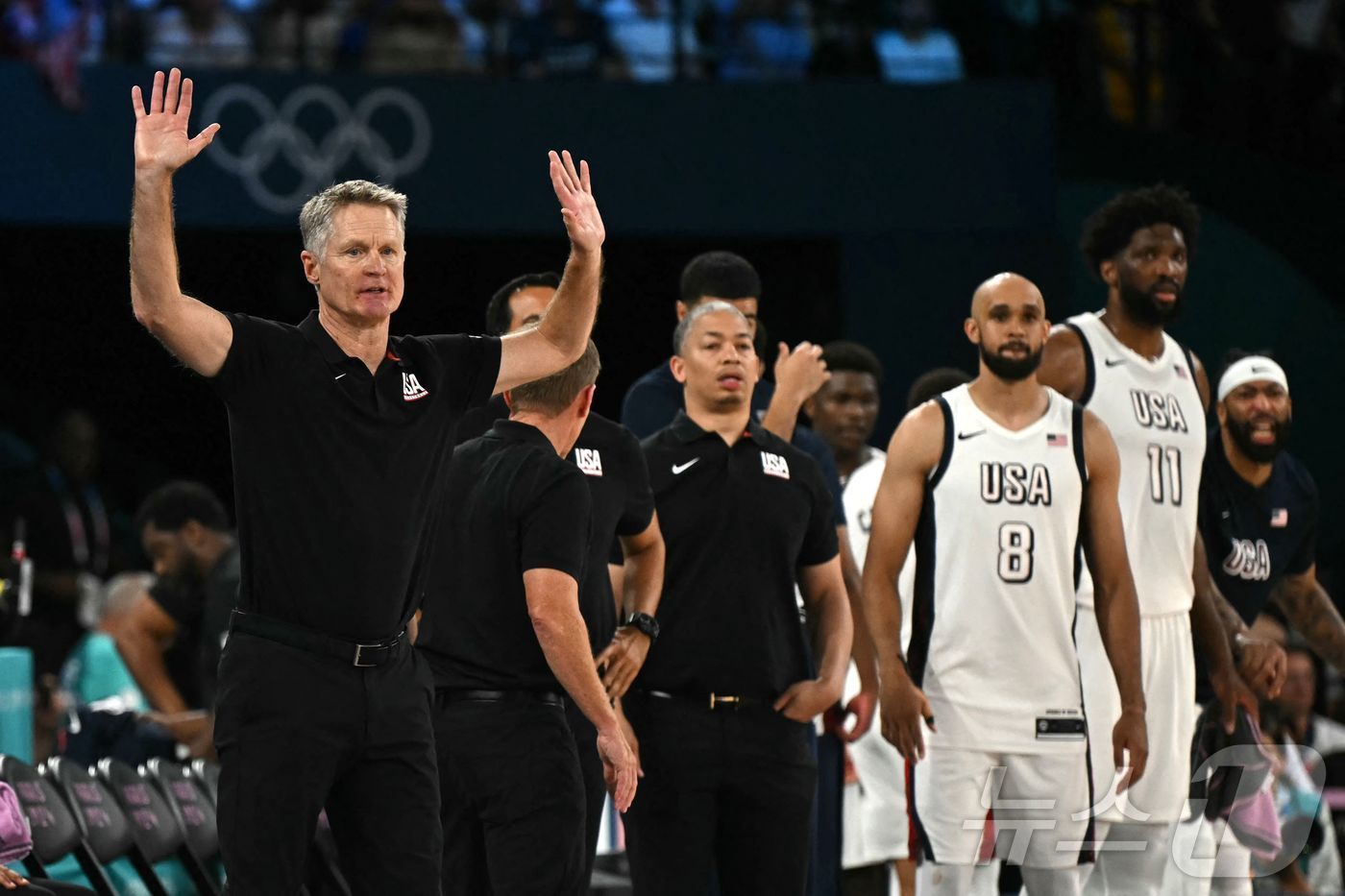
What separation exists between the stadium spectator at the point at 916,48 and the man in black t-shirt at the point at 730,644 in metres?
8.16

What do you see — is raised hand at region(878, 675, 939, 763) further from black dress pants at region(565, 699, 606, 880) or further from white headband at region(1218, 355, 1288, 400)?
white headband at region(1218, 355, 1288, 400)

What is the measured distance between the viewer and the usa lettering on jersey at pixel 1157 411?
6.36 metres

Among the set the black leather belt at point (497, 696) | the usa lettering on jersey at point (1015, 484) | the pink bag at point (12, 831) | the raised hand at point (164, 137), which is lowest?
the pink bag at point (12, 831)

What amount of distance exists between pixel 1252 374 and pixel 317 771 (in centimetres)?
424

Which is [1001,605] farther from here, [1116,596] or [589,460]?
[589,460]

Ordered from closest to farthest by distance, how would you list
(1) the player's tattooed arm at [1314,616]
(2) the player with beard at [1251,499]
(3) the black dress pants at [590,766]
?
(3) the black dress pants at [590,766], (2) the player with beard at [1251,499], (1) the player's tattooed arm at [1314,616]

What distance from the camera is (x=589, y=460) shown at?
5367mm

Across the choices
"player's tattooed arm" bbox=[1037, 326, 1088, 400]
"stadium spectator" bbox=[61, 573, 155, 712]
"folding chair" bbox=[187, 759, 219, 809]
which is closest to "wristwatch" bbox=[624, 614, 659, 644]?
"player's tattooed arm" bbox=[1037, 326, 1088, 400]

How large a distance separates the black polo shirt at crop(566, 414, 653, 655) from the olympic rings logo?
692 centimetres

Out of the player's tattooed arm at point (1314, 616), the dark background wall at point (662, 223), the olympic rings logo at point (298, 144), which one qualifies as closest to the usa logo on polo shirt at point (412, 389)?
the player's tattooed arm at point (1314, 616)

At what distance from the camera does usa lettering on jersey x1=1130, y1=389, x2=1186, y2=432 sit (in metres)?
6.36

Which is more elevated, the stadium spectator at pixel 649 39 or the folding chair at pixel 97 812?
the stadium spectator at pixel 649 39

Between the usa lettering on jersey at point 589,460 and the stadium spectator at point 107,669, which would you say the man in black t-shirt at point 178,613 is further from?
the usa lettering on jersey at point 589,460

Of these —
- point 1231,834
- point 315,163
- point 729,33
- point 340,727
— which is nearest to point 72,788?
point 340,727
